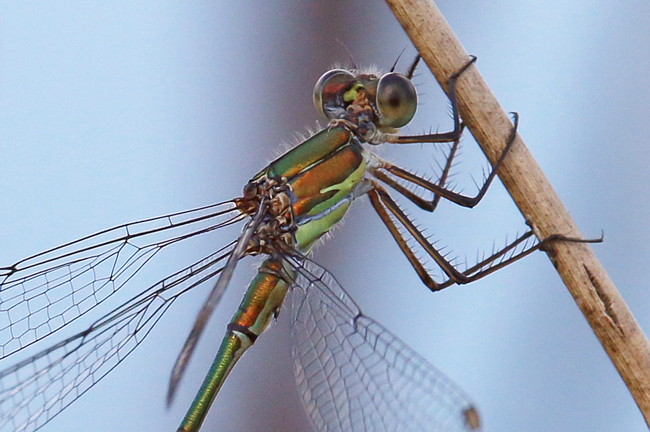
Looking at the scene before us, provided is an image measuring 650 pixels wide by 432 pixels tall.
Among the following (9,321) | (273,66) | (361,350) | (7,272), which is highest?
(273,66)

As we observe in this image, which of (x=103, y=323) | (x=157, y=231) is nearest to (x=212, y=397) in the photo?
(x=103, y=323)

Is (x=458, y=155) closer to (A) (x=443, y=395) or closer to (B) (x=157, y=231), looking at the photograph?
(A) (x=443, y=395)

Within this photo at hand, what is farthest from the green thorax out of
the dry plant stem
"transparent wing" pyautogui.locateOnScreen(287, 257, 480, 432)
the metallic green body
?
the dry plant stem

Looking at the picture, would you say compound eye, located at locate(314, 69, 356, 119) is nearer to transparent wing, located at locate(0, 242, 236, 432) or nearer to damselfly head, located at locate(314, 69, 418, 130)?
damselfly head, located at locate(314, 69, 418, 130)

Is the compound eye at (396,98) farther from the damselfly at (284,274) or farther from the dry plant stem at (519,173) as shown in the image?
the dry plant stem at (519,173)

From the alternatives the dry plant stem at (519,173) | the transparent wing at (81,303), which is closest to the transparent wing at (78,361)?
the transparent wing at (81,303)

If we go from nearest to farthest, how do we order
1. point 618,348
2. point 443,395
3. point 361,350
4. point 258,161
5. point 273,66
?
1. point 618,348
2. point 443,395
3. point 361,350
4. point 273,66
5. point 258,161

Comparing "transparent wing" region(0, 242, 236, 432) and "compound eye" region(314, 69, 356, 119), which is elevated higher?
"compound eye" region(314, 69, 356, 119)
